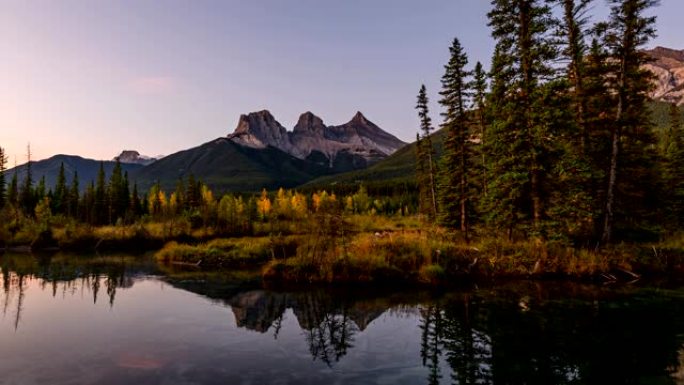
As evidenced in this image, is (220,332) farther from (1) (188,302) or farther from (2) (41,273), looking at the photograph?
(2) (41,273)

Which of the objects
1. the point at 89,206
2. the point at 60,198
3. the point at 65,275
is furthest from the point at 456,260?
the point at 60,198

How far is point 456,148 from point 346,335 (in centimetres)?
2438

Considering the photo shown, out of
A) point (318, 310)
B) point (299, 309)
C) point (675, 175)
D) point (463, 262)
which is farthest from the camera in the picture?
point (675, 175)

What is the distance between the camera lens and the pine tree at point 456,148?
34.3m

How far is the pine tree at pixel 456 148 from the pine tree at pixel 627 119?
10109 millimetres

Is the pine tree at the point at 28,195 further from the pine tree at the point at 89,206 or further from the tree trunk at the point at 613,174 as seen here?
the tree trunk at the point at 613,174

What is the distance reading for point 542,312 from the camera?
53.8 feet

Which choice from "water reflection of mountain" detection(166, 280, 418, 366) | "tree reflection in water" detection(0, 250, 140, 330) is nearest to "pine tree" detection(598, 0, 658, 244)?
"water reflection of mountain" detection(166, 280, 418, 366)

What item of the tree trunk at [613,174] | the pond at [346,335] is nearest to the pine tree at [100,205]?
the pond at [346,335]

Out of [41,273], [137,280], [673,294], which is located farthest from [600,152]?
[41,273]

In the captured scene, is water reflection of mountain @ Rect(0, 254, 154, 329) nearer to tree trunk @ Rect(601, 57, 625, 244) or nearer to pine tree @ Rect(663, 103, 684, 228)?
tree trunk @ Rect(601, 57, 625, 244)

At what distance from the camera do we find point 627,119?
26.7 meters

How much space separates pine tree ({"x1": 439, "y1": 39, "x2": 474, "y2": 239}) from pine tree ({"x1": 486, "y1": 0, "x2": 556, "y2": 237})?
5.98 metres

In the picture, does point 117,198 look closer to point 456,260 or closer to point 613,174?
point 456,260
